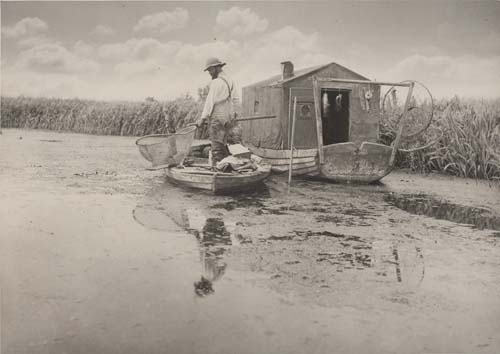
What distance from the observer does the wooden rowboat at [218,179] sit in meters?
6.79

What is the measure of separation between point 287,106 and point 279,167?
3.92 feet

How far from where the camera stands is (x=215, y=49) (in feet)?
22.1

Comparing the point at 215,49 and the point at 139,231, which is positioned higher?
the point at 215,49

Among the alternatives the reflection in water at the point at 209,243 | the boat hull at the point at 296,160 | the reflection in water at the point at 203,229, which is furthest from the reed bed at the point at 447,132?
the reflection in water at the point at 209,243

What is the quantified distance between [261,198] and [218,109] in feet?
5.62

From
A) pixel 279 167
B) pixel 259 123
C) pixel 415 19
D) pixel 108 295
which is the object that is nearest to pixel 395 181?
pixel 279 167

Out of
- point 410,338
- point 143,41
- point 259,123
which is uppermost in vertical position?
point 143,41

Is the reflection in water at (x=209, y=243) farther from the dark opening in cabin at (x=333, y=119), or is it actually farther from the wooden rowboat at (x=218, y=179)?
the dark opening in cabin at (x=333, y=119)

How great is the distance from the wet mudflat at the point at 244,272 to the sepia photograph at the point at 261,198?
0.02 meters

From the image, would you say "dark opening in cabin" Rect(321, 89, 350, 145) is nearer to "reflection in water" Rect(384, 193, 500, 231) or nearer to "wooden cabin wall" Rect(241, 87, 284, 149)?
"wooden cabin wall" Rect(241, 87, 284, 149)

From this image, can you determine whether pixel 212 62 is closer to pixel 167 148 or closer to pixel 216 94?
pixel 216 94

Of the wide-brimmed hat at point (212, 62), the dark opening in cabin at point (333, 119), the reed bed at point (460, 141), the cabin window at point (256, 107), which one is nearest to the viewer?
the wide-brimmed hat at point (212, 62)

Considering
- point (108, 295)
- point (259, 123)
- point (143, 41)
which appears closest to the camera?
point (108, 295)

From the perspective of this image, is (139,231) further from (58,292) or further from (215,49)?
(215,49)
